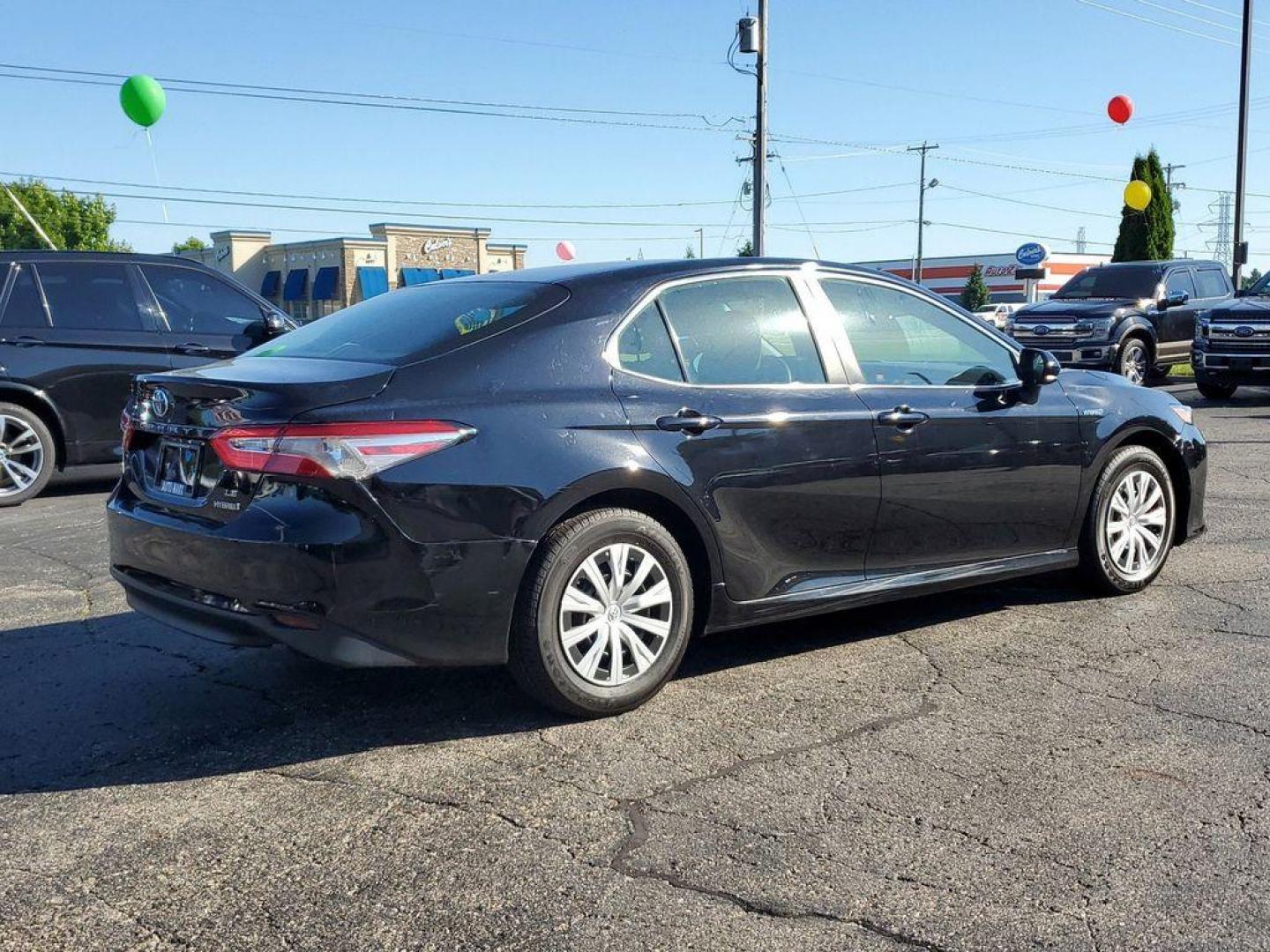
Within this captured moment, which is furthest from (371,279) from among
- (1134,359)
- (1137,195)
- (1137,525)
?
(1137,525)

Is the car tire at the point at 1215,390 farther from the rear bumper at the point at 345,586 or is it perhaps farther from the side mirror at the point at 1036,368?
the rear bumper at the point at 345,586

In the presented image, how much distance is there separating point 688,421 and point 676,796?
4.51ft

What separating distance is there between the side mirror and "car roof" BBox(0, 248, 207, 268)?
665cm

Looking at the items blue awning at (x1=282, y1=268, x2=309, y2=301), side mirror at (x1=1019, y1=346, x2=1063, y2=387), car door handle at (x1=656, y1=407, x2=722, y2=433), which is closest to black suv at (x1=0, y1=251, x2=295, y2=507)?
car door handle at (x1=656, y1=407, x2=722, y2=433)

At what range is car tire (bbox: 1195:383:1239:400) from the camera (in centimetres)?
1737

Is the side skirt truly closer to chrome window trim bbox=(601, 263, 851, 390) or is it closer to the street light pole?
chrome window trim bbox=(601, 263, 851, 390)

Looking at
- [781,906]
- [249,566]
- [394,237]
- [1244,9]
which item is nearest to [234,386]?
[249,566]

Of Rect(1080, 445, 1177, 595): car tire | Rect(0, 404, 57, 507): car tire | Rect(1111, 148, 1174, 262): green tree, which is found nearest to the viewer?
Rect(1080, 445, 1177, 595): car tire

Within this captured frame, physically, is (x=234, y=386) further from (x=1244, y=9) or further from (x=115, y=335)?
(x=1244, y=9)

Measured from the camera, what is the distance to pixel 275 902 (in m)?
3.08

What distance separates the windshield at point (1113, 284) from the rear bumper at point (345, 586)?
17.0m

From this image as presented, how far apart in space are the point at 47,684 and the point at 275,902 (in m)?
2.20

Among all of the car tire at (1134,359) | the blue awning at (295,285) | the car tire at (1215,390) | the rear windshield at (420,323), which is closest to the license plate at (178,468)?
the rear windshield at (420,323)

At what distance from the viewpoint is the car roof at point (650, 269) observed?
15.6ft
